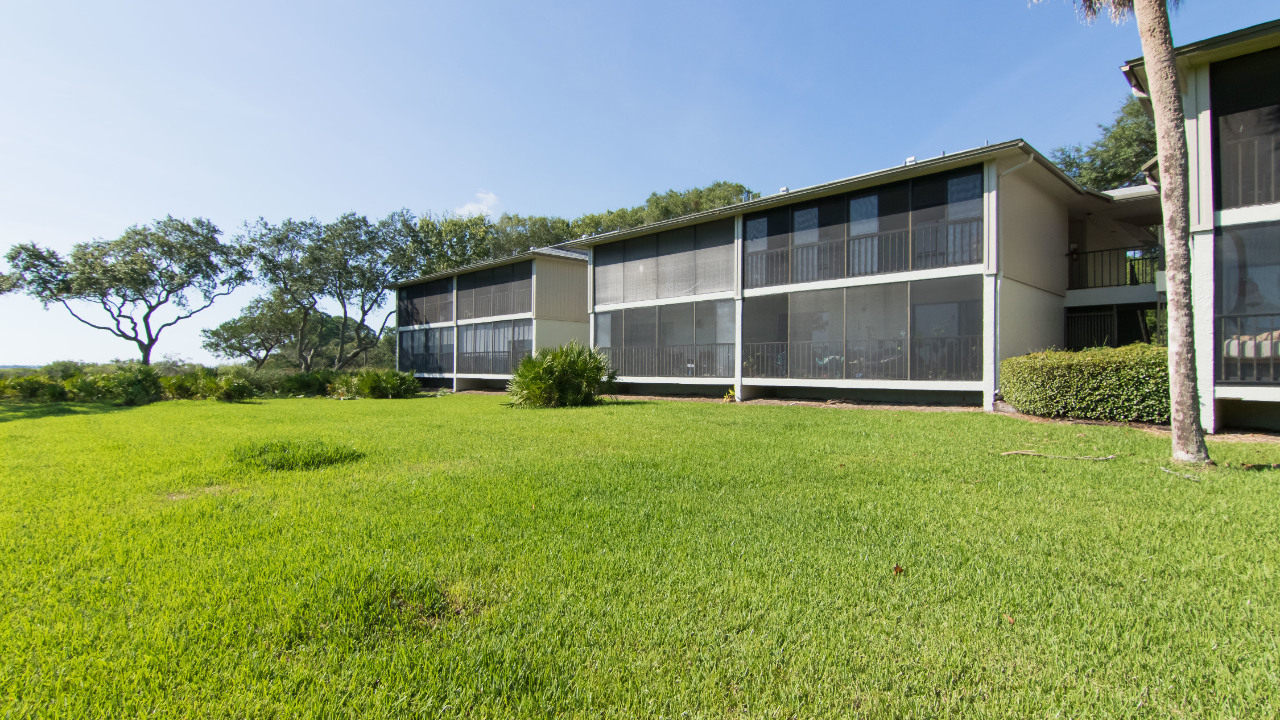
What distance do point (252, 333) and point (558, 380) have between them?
38.6m

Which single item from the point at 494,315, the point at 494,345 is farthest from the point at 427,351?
the point at 494,315

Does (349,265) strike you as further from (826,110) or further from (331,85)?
(826,110)

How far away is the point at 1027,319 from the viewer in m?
12.8

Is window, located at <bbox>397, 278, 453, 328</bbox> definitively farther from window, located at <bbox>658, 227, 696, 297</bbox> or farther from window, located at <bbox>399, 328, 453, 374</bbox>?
window, located at <bbox>658, 227, 696, 297</bbox>

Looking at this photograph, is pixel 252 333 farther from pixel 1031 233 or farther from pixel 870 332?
pixel 1031 233

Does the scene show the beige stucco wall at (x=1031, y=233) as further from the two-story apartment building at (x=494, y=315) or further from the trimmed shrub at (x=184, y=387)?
the trimmed shrub at (x=184, y=387)

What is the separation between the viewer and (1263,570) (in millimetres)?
3008

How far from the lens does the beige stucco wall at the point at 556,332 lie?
22.5m

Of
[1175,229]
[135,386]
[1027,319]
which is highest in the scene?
[1175,229]

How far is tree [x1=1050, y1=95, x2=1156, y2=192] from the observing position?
20609mm

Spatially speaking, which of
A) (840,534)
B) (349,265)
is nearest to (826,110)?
(840,534)

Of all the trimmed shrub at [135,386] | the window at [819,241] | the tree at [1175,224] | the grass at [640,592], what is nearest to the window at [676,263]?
the window at [819,241]

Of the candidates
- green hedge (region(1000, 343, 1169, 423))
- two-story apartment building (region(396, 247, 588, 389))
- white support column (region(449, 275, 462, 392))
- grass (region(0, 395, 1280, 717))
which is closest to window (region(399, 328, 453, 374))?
two-story apartment building (region(396, 247, 588, 389))

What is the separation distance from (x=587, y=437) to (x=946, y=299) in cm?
919
